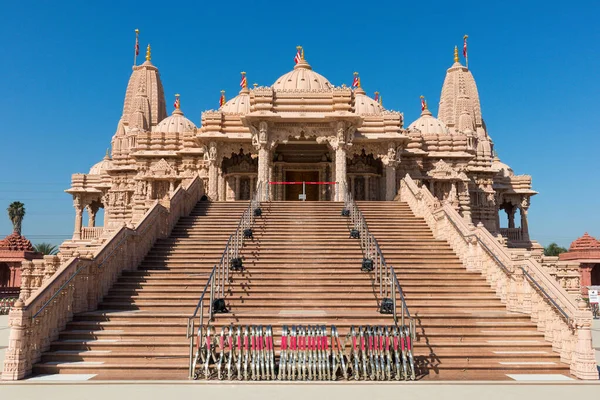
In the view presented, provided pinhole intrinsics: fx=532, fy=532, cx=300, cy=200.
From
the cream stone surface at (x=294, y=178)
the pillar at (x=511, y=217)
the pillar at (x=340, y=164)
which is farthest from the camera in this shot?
the pillar at (x=511, y=217)

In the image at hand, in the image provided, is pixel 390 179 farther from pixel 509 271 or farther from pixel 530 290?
pixel 530 290

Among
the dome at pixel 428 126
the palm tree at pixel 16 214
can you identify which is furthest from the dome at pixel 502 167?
the palm tree at pixel 16 214

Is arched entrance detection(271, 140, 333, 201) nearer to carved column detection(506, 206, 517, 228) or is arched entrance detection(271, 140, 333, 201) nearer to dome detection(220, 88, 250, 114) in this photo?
dome detection(220, 88, 250, 114)

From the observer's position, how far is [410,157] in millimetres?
36188

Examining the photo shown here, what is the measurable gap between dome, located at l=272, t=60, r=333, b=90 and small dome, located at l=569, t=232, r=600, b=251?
2630cm

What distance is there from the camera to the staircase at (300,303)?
35.4 ft

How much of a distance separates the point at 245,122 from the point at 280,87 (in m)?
8.39

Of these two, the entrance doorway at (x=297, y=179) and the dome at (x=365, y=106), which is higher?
the dome at (x=365, y=106)

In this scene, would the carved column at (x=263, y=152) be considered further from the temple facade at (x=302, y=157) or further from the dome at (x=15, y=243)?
the dome at (x=15, y=243)

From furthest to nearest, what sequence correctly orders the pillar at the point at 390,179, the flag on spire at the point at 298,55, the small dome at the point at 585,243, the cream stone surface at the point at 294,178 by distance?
the small dome at the point at 585,243 < the flag on spire at the point at 298,55 < the pillar at the point at 390,179 < the cream stone surface at the point at 294,178

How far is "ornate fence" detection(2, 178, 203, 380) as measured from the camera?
33.8 ft

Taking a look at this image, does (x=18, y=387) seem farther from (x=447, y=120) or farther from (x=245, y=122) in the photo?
(x=447, y=120)

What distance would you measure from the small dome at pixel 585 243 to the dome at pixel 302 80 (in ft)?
86.3

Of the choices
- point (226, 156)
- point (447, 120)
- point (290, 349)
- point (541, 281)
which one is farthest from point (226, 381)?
point (447, 120)
